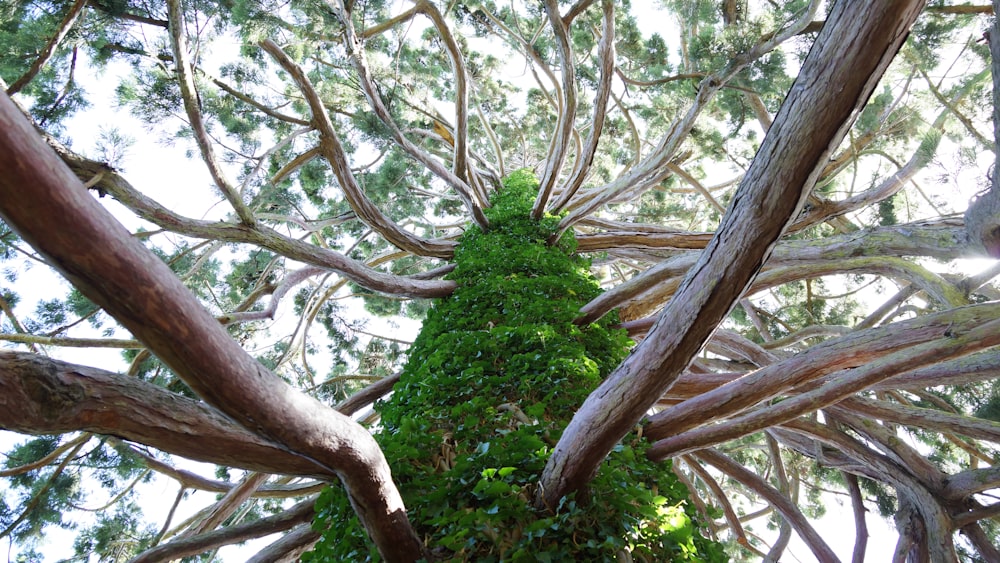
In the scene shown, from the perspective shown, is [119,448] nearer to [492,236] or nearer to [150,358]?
[150,358]

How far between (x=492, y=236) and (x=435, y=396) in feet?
8.80

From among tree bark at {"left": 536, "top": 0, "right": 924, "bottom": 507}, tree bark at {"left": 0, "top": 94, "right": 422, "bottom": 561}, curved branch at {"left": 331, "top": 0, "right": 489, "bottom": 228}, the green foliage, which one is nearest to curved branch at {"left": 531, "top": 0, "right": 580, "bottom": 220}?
curved branch at {"left": 331, "top": 0, "right": 489, "bottom": 228}

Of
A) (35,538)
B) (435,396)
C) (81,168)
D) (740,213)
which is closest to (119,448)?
(35,538)

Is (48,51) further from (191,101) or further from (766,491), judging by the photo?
(766,491)

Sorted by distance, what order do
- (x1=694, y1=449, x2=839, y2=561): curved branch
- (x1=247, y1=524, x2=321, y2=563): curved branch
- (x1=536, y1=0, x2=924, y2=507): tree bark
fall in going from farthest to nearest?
Result: (x1=694, y1=449, x2=839, y2=561): curved branch < (x1=247, y1=524, x2=321, y2=563): curved branch < (x1=536, y1=0, x2=924, y2=507): tree bark

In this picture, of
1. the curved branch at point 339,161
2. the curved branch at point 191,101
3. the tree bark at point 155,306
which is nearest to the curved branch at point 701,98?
the curved branch at point 339,161

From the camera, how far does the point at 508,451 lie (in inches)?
73.9

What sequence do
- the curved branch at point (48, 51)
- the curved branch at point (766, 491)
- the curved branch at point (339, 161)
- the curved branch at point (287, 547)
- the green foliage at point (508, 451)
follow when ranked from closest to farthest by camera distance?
1. the green foliage at point (508, 451)
2. the curved branch at point (287, 547)
3. the curved branch at point (48, 51)
4. the curved branch at point (766, 491)
5. the curved branch at point (339, 161)

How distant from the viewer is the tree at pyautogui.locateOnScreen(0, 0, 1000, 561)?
1136 mm

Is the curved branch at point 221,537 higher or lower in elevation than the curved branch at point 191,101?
lower

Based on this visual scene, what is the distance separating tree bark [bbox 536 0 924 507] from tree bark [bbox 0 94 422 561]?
0.64 m

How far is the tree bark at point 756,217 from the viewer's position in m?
1.13

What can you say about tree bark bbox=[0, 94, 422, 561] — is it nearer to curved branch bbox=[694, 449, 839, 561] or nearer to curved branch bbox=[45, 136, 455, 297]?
curved branch bbox=[45, 136, 455, 297]

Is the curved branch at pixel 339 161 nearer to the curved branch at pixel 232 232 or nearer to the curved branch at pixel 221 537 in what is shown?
the curved branch at pixel 232 232
